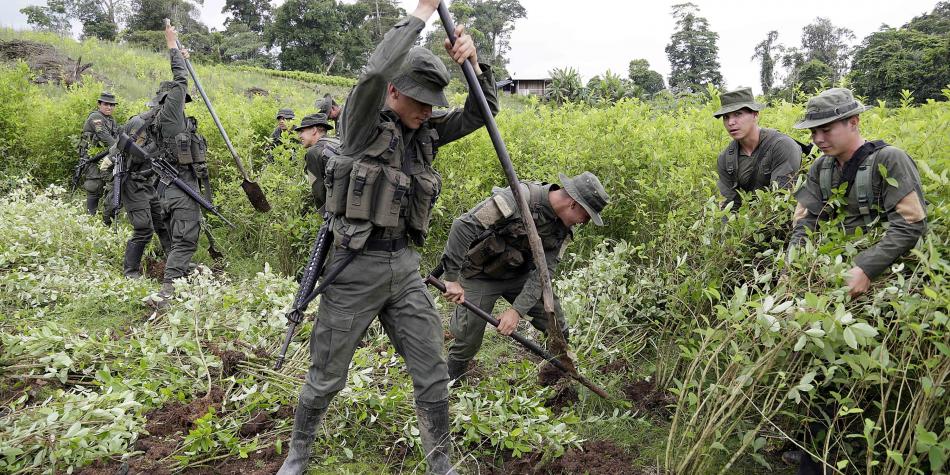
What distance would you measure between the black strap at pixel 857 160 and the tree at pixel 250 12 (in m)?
59.1

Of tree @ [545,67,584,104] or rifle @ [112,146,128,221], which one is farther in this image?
tree @ [545,67,584,104]

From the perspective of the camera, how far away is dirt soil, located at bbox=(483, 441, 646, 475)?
313cm

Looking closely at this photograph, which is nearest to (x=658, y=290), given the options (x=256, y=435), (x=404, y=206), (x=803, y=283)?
(x=803, y=283)

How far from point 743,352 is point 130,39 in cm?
5141

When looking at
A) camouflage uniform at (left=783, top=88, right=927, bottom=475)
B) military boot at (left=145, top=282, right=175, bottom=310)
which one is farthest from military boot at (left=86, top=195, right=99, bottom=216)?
camouflage uniform at (left=783, top=88, right=927, bottom=475)

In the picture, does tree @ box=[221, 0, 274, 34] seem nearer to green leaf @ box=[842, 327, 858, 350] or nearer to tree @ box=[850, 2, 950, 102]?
tree @ box=[850, 2, 950, 102]

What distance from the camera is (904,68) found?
83.3 feet

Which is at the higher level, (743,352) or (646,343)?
(743,352)

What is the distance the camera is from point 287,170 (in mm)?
6969

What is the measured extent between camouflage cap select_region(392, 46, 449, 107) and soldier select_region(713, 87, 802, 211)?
2.39 metres

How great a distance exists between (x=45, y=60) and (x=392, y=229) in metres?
22.6

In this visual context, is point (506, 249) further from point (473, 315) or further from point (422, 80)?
point (422, 80)

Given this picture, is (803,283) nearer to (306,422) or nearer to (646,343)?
(646,343)

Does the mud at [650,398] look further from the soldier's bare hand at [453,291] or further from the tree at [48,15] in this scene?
the tree at [48,15]
